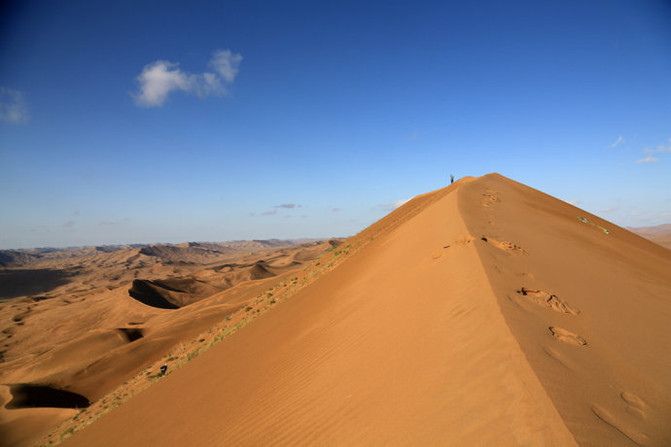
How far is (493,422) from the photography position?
247 centimetres

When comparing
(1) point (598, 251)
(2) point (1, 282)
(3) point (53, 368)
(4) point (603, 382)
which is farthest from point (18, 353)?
(2) point (1, 282)

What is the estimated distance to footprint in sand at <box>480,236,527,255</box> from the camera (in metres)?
6.75

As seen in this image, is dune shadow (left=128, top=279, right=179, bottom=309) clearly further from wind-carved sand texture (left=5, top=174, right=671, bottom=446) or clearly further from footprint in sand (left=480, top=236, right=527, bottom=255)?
footprint in sand (left=480, top=236, right=527, bottom=255)

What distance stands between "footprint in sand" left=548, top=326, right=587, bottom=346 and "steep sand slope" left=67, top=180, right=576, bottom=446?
2.34 feet

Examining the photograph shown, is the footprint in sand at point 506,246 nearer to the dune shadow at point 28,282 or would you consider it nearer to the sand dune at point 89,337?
the sand dune at point 89,337

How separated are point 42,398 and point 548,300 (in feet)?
79.5

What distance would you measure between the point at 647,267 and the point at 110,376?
83.5 feet

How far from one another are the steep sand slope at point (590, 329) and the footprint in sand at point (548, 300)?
0.02m

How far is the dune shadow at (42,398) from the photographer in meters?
15.2

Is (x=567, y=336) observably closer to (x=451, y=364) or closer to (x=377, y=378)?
(x=451, y=364)

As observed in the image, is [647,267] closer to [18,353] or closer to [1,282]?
[18,353]

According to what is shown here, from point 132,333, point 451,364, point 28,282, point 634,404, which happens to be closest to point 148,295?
point 132,333

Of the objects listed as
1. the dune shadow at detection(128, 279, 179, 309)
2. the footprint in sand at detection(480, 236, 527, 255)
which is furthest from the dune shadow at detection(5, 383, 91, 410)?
the footprint in sand at detection(480, 236, 527, 255)

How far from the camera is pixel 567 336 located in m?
3.71
